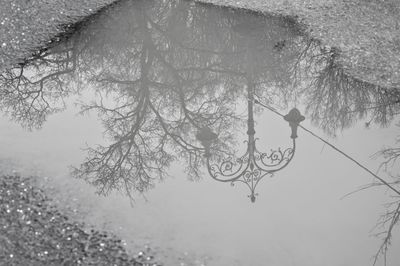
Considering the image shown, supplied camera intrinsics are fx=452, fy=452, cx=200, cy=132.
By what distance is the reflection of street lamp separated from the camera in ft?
13.9

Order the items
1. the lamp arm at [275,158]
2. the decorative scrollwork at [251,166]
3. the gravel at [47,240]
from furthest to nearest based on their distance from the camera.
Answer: the lamp arm at [275,158], the decorative scrollwork at [251,166], the gravel at [47,240]

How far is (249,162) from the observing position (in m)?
4.39

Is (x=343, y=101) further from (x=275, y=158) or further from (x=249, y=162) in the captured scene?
(x=249, y=162)

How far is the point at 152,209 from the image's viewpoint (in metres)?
3.75

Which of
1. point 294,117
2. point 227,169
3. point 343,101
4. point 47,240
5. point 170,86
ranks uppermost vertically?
point 170,86

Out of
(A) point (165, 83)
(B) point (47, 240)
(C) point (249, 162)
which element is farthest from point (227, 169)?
(B) point (47, 240)

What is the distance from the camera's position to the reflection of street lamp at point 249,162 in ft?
13.9

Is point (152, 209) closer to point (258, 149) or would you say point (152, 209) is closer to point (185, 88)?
point (258, 149)

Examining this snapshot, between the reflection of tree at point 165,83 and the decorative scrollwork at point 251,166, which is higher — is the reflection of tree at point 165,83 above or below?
above

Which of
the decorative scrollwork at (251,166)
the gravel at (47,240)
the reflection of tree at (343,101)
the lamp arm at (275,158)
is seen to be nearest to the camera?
the gravel at (47,240)

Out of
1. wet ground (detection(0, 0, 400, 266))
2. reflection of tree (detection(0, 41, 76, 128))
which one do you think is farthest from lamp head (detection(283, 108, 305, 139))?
reflection of tree (detection(0, 41, 76, 128))

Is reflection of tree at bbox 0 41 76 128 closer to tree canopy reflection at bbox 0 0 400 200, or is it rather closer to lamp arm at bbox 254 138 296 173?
tree canopy reflection at bbox 0 0 400 200

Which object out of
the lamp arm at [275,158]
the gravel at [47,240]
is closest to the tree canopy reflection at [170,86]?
the lamp arm at [275,158]

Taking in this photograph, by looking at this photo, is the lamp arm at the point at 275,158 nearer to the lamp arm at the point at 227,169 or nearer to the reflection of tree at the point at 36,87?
the lamp arm at the point at 227,169
